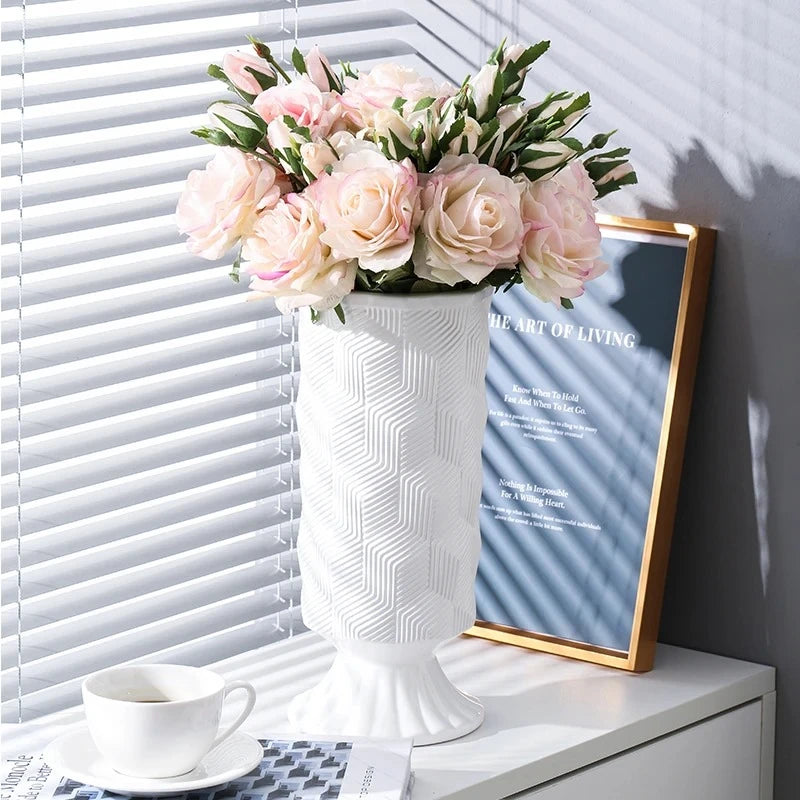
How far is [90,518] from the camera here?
1.31 m

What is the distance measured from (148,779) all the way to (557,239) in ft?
1.59

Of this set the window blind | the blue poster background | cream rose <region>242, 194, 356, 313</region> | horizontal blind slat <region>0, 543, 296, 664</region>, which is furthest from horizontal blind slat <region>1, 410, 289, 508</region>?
cream rose <region>242, 194, 356, 313</region>

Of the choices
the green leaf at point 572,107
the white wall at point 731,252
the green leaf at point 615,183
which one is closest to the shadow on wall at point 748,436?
the white wall at point 731,252

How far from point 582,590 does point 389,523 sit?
31cm

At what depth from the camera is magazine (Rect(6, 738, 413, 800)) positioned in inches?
37.9

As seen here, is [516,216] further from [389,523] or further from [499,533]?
[499,533]

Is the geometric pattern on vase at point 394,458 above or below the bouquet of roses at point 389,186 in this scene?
below

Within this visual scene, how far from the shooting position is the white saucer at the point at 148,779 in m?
0.94

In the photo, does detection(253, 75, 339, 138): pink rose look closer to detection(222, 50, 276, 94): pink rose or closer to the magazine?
detection(222, 50, 276, 94): pink rose

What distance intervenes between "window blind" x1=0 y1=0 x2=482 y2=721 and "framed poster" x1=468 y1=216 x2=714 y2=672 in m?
0.24

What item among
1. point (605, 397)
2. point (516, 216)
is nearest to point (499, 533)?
point (605, 397)

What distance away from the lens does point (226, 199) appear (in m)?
1.02

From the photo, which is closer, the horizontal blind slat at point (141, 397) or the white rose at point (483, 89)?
the white rose at point (483, 89)

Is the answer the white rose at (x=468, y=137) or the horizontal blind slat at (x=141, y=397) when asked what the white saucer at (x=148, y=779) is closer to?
the horizontal blind slat at (x=141, y=397)
